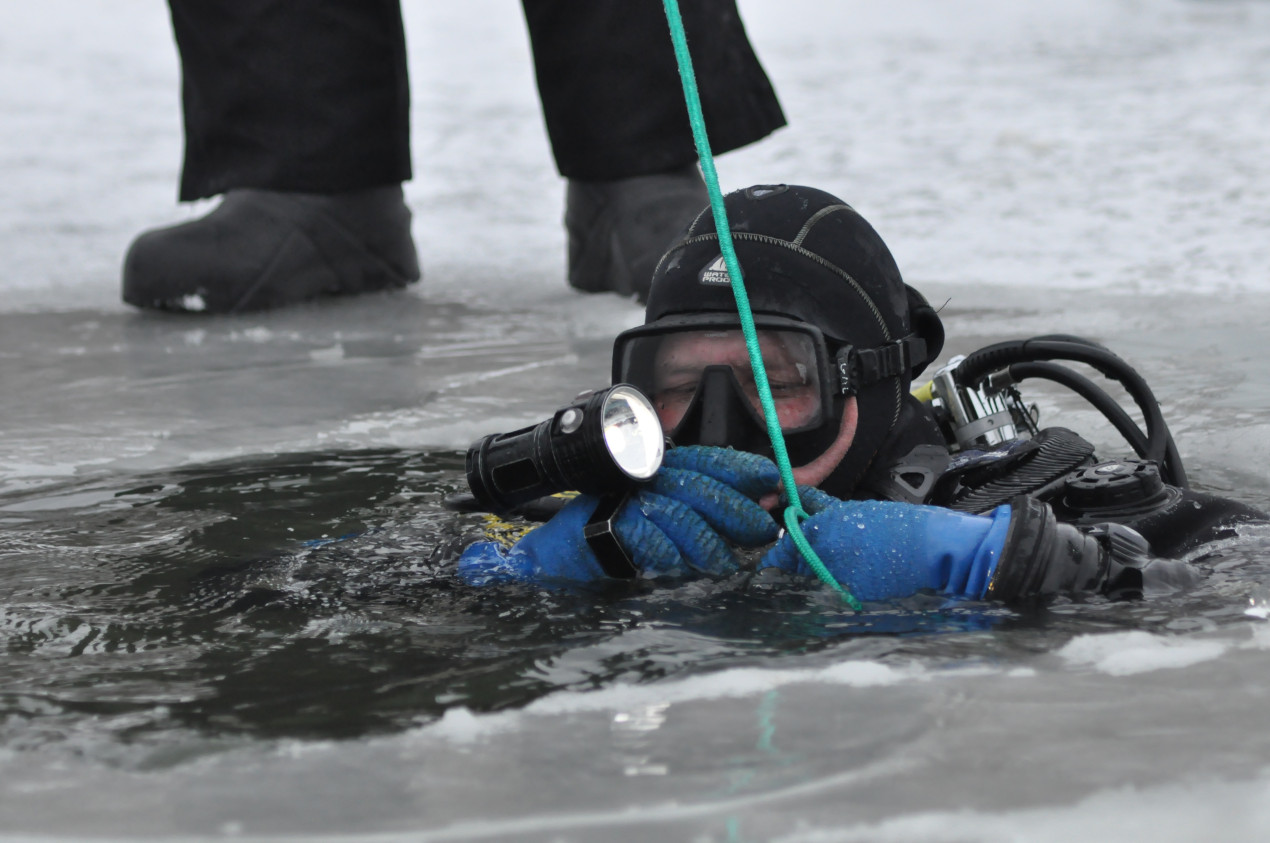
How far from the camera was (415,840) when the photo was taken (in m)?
1.38

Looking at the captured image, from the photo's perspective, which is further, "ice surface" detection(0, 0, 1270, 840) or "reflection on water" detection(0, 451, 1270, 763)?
"reflection on water" detection(0, 451, 1270, 763)

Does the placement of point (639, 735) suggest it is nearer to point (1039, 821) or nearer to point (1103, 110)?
point (1039, 821)

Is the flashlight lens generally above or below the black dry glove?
above

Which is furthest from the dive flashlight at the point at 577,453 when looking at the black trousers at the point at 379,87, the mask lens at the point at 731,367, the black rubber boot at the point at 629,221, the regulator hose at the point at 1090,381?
the black trousers at the point at 379,87

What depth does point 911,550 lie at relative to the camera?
84.9 inches

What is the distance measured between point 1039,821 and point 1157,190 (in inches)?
240

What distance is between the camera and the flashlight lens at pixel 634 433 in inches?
87.9

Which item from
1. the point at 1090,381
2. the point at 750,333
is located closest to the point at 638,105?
the point at 1090,381

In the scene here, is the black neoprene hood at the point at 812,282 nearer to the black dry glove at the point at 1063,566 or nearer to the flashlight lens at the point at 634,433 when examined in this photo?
the flashlight lens at the point at 634,433

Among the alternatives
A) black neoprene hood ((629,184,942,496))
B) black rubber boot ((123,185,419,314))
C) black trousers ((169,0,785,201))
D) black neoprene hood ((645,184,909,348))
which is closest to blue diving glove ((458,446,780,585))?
black neoprene hood ((629,184,942,496))

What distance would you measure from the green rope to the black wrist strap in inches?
9.8

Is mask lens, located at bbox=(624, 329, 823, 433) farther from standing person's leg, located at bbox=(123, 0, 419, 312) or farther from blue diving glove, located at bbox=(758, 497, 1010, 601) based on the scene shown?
standing person's leg, located at bbox=(123, 0, 419, 312)

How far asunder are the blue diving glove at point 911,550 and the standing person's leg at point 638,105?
2802 millimetres

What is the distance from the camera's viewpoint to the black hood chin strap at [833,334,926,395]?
8.67 ft
